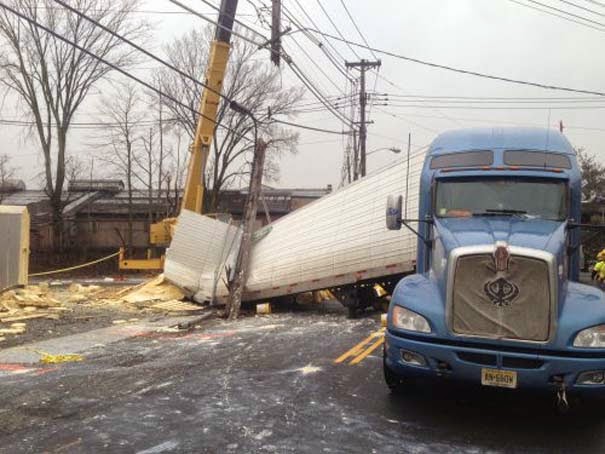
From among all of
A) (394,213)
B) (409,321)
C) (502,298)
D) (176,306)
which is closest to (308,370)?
(394,213)

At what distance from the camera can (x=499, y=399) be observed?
7.31 metres

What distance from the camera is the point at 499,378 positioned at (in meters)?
6.02

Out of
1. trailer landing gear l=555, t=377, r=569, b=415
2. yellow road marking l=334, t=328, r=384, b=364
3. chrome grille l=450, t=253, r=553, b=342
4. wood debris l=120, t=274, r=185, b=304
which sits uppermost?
chrome grille l=450, t=253, r=553, b=342

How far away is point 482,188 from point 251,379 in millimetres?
3784

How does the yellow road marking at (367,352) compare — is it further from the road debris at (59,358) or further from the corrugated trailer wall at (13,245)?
the corrugated trailer wall at (13,245)

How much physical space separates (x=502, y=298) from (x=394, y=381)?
1.80m

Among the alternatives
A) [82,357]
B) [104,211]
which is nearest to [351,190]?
[82,357]

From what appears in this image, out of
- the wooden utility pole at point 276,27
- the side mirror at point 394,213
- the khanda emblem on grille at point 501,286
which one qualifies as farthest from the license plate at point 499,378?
the wooden utility pole at point 276,27

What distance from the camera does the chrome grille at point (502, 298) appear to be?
19.7ft

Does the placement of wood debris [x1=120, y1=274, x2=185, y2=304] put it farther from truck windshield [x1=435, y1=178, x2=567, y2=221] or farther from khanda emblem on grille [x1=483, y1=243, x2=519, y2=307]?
khanda emblem on grille [x1=483, y1=243, x2=519, y2=307]

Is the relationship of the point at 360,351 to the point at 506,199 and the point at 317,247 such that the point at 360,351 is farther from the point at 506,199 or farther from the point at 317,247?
the point at 317,247

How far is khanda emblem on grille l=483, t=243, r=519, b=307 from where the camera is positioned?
606 cm

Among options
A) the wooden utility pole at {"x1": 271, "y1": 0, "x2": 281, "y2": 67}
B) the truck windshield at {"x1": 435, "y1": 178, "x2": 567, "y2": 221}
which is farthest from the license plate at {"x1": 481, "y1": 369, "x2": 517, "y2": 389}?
the wooden utility pole at {"x1": 271, "y1": 0, "x2": 281, "y2": 67}

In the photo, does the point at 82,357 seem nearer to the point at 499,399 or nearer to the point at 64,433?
the point at 64,433
